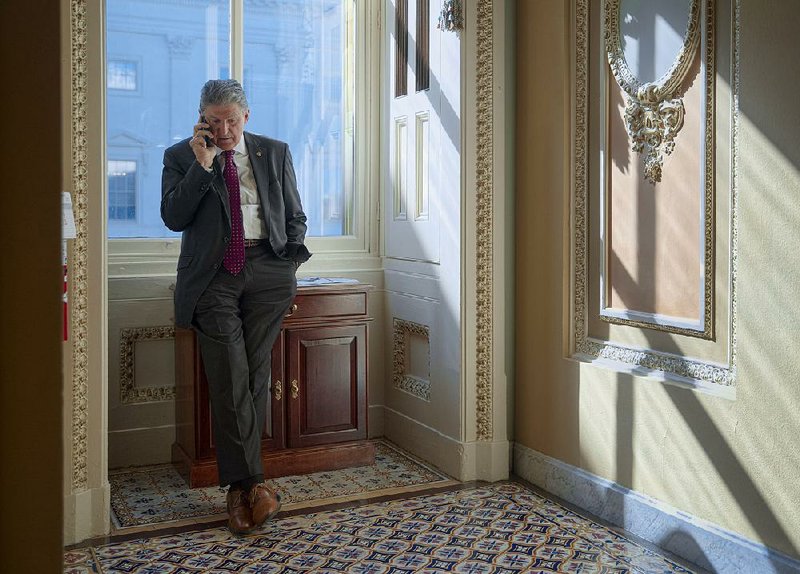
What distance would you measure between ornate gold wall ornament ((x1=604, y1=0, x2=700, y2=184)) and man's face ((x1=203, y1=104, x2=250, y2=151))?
1559 mm

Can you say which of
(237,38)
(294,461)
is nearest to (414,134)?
(237,38)

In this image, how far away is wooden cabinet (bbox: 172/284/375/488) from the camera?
423 cm

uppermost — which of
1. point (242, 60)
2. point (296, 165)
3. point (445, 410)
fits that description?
point (242, 60)

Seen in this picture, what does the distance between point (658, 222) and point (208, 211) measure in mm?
1823

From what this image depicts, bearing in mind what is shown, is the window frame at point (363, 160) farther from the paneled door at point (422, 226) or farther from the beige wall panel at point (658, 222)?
the beige wall panel at point (658, 222)

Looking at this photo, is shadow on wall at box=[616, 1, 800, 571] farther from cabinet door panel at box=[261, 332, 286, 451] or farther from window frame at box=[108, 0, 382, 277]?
window frame at box=[108, 0, 382, 277]

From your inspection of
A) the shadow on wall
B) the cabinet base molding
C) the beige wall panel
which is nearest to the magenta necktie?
the cabinet base molding

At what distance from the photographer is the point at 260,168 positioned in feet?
12.7

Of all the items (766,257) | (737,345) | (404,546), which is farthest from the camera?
(404,546)

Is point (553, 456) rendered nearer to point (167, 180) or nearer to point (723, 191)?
point (723, 191)

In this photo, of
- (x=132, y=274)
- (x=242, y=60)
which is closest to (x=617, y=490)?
(x=132, y=274)

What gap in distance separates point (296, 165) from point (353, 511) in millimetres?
2058

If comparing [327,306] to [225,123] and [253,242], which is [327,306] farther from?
[225,123]

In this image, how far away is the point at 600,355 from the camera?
3.70 meters
